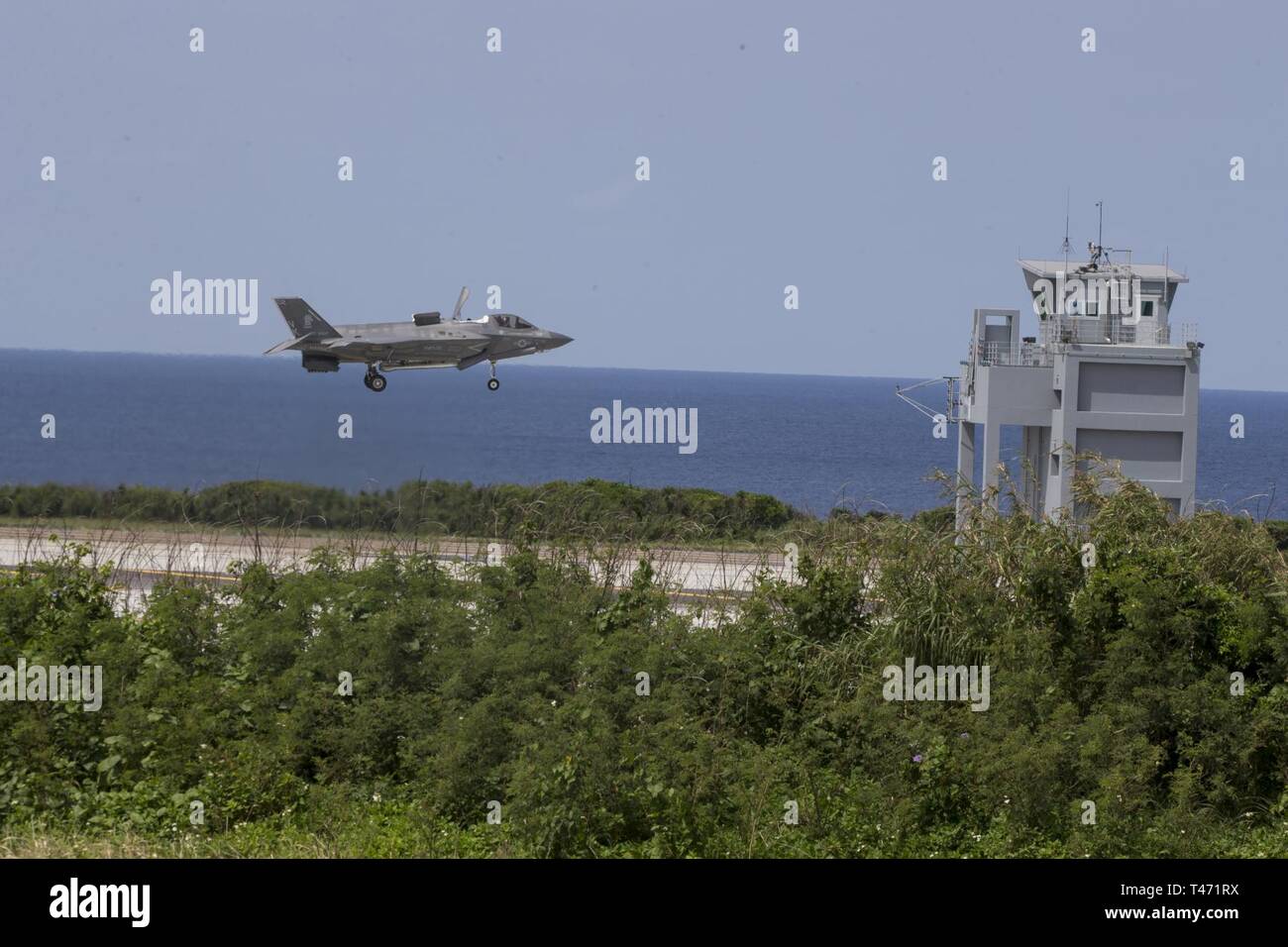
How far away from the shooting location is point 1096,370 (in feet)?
128

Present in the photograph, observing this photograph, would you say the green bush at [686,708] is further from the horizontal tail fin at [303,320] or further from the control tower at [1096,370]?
the control tower at [1096,370]

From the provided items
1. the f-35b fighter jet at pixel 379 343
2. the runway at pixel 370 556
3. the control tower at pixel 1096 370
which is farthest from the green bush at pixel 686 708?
the control tower at pixel 1096 370

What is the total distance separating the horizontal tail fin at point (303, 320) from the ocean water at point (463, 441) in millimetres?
355

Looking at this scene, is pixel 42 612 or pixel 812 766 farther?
pixel 42 612

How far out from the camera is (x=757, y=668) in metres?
11.4

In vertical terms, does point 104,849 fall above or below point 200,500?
below

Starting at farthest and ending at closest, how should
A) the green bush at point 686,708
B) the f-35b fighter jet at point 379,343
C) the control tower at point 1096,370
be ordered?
the control tower at point 1096,370
the f-35b fighter jet at point 379,343
the green bush at point 686,708

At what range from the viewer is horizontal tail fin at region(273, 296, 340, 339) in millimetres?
12773

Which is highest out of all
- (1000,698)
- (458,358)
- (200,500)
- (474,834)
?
(458,358)

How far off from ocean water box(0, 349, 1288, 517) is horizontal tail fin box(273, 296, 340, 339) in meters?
0.35

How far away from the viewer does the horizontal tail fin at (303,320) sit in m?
12.8

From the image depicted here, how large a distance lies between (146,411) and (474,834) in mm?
91627

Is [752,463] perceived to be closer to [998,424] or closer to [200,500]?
[998,424]
